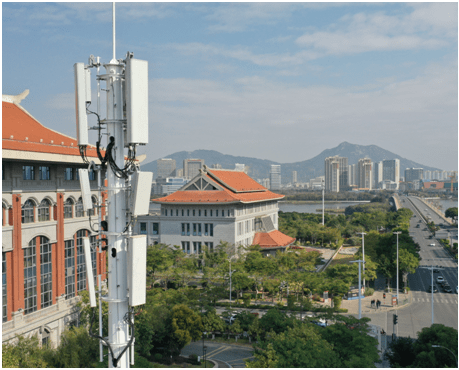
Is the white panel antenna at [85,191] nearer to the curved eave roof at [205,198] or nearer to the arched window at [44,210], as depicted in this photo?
the arched window at [44,210]

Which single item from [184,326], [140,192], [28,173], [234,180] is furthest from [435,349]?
[234,180]

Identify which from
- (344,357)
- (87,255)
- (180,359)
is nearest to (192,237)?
(180,359)

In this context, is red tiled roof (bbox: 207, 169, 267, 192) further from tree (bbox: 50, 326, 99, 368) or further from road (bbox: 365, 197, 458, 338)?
tree (bbox: 50, 326, 99, 368)

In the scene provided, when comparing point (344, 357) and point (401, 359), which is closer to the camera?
point (344, 357)

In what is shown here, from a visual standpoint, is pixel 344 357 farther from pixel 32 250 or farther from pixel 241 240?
pixel 241 240

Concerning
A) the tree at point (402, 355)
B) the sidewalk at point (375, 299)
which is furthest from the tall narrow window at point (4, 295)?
the sidewalk at point (375, 299)
